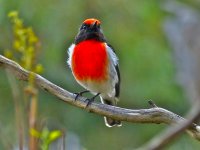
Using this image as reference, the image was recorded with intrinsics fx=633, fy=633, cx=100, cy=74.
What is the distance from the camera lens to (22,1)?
6828mm

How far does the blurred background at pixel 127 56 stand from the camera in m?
7.26

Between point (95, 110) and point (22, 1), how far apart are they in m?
3.70

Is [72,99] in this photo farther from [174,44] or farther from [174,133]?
[174,44]

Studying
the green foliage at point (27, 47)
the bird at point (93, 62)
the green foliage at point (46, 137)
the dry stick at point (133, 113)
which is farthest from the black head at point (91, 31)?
the green foliage at point (46, 137)

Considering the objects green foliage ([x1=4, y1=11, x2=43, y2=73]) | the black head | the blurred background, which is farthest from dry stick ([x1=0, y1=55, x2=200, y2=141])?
the blurred background

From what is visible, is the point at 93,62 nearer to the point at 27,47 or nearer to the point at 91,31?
the point at 91,31

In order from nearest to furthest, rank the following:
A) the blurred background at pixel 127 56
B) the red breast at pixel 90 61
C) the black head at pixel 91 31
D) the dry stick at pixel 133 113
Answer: the dry stick at pixel 133 113 → the red breast at pixel 90 61 → the black head at pixel 91 31 → the blurred background at pixel 127 56

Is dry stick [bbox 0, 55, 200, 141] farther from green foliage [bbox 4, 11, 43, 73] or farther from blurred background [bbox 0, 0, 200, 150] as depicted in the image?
blurred background [bbox 0, 0, 200, 150]

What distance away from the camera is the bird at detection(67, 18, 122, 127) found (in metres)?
4.45

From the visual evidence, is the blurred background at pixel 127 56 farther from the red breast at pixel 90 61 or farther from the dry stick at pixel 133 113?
the dry stick at pixel 133 113

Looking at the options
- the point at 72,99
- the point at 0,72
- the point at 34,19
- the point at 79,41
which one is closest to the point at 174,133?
the point at 72,99

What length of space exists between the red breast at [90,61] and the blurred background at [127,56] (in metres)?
2.32

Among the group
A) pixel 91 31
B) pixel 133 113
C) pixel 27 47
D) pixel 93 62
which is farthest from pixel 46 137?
pixel 91 31

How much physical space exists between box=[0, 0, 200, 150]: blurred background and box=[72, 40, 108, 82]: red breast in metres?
2.32
